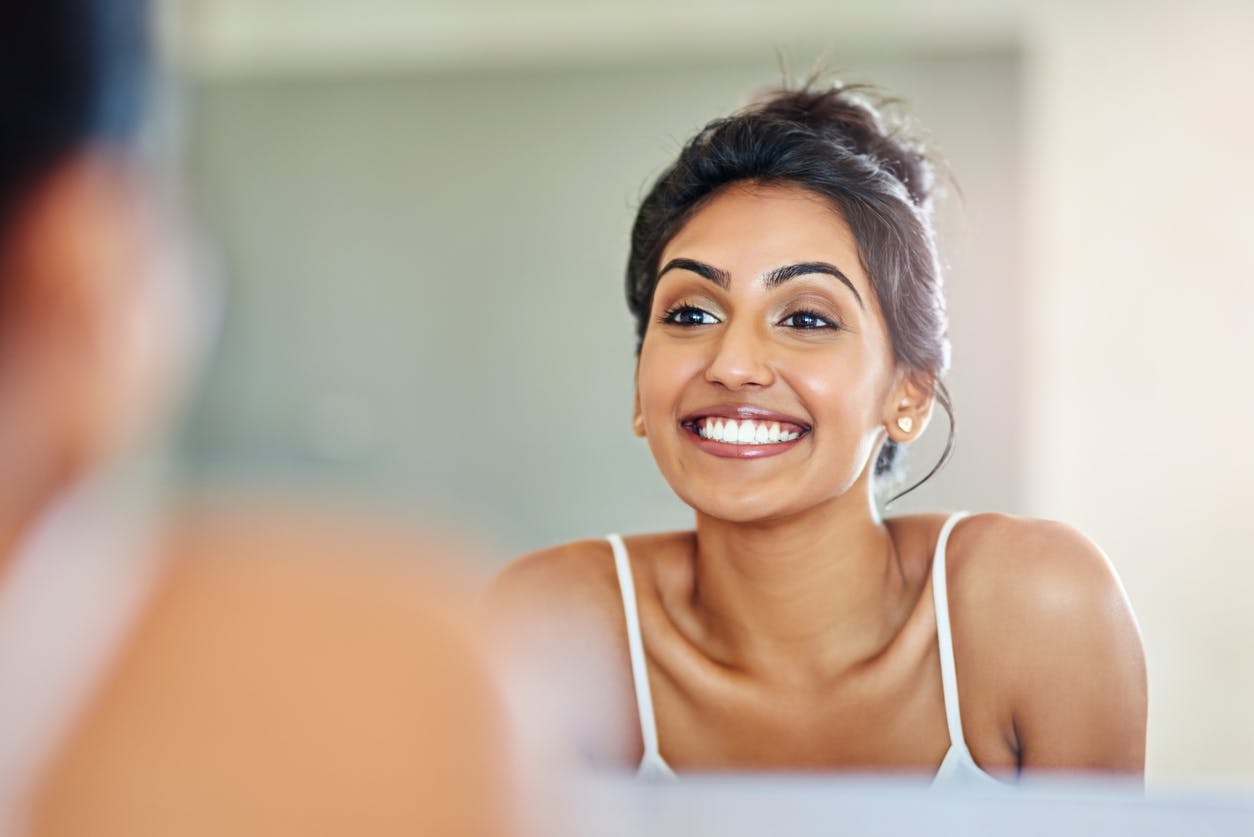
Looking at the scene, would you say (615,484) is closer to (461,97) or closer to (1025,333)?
(1025,333)

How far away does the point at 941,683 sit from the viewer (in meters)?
1.07

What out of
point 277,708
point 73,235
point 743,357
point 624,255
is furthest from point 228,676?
point 624,255

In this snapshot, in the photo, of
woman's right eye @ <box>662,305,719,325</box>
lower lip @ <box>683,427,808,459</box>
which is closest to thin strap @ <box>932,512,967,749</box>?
lower lip @ <box>683,427,808,459</box>

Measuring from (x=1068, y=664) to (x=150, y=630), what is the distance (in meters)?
0.77

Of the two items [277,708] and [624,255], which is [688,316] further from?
[277,708]

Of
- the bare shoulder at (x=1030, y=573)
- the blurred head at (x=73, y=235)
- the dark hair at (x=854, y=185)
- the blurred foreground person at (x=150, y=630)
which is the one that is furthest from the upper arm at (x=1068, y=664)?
the blurred head at (x=73, y=235)

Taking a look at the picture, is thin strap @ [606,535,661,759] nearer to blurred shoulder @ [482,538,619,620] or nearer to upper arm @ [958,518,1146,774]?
blurred shoulder @ [482,538,619,620]

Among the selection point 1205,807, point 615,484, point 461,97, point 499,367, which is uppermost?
point 461,97

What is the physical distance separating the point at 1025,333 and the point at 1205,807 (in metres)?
0.43

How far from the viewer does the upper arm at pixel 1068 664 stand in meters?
1.05

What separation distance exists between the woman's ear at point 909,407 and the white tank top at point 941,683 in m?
0.08

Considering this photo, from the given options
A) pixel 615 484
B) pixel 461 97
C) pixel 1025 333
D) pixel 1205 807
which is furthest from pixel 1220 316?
pixel 461 97

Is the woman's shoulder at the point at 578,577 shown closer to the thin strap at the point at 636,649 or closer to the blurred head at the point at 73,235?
the thin strap at the point at 636,649

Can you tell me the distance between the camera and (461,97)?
1538 mm
